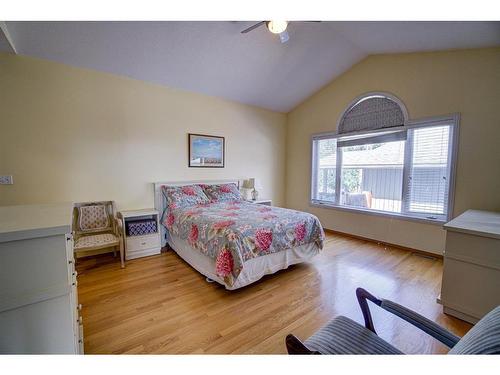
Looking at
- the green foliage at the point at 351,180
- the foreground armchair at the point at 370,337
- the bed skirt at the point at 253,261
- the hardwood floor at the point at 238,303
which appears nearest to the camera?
the foreground armchair at the point at 370,337

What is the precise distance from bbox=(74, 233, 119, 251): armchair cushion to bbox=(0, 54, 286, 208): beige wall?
1.70 feet

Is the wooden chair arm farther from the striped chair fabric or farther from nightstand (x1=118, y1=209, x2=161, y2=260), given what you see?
nightstand (x1=118, y1=209, x2=161, y2=260)

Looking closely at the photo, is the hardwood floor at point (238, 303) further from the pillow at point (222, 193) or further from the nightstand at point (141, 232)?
the pillow at point (222, 193)

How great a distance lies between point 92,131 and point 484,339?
12.3 ft

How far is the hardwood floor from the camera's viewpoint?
1559 millimetres

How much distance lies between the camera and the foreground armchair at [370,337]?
718 mm

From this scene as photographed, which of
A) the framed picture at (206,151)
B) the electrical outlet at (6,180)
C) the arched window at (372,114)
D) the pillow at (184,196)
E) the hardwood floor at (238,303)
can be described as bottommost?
the hardwood floor at (238,303)

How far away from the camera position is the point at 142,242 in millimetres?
2988

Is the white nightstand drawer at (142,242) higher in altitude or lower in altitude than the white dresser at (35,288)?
lower

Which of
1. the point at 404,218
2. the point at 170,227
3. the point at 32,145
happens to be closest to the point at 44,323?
the point at 170,227

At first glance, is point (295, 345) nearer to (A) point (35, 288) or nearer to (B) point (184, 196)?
(A) point (35, 288)

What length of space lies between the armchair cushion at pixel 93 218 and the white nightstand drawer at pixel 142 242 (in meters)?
0.42

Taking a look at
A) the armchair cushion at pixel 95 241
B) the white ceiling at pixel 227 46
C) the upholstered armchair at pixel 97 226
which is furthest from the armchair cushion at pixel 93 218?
the white ceiling at pixel 227 46

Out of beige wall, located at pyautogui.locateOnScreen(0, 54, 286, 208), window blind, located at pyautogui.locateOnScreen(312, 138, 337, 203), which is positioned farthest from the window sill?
beige wall, located at pyautogui.locateOnScreen(0, 54, 286, 208)
